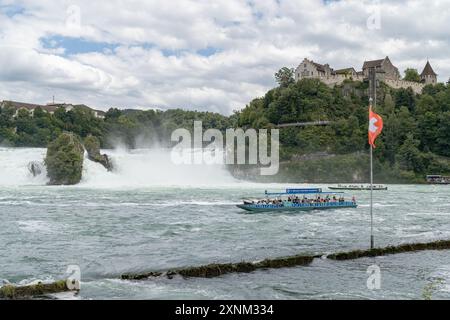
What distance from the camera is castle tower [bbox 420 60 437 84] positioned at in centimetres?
13125

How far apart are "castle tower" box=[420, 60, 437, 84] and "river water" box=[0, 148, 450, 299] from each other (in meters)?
85.9

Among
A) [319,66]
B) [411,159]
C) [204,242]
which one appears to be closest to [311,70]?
[319,66]

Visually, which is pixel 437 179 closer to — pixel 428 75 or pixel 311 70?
pixel 311 70

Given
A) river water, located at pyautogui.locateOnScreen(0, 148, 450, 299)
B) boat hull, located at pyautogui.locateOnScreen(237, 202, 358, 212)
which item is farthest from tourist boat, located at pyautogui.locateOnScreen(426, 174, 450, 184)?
boat hull, located at pyautogui.locateOnScreen(237, 202, 358, 212)

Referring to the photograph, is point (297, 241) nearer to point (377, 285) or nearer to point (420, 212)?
point (377, 285)

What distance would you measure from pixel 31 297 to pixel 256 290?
725cm

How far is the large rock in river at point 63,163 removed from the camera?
2704 inches

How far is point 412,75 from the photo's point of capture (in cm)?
13250

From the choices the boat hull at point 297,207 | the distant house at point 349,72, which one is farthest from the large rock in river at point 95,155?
the distant house at point 349,72

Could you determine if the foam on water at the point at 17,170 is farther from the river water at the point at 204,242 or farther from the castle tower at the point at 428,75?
the castle tower at the point at 428,75

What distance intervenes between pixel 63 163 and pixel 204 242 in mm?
46370

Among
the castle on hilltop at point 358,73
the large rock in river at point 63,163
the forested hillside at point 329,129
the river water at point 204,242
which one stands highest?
the castle on hilltop at point 358,73

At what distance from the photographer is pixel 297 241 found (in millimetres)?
28281
